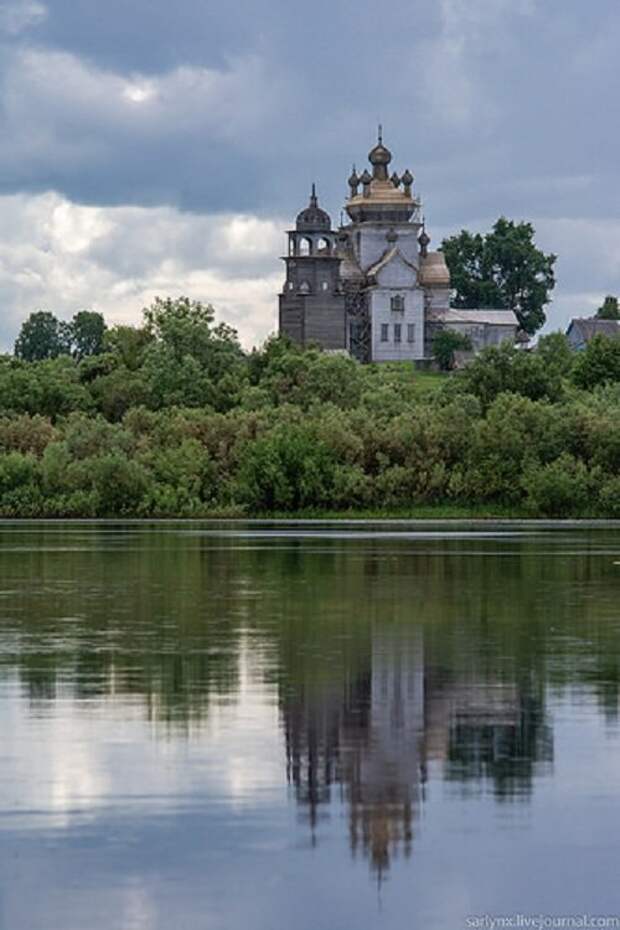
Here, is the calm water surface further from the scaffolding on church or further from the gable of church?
the scaffolding on church

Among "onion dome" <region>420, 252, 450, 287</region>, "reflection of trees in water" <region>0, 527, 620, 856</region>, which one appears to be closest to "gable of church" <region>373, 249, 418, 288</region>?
"onion dome" <region>420, 252, 450, 287</region>

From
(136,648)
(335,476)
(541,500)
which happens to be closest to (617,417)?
(541,500)

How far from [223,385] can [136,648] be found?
90.3 meters

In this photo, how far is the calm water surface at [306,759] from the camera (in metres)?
14.8

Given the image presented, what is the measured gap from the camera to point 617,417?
98562 mm

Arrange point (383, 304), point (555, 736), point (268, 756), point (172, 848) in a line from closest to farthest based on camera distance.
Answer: point (172, 848)
point (268, 756)
point (555, 736)
point (383, 304)

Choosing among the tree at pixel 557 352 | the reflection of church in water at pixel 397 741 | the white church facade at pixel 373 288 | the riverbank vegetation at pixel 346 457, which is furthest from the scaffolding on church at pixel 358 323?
the reflection of church in water at pixel 397 741

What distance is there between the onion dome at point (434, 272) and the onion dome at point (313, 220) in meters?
11.5

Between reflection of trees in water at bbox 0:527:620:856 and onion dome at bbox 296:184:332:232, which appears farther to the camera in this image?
onion dome at bbox 296:184:332:232

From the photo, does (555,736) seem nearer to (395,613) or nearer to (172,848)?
(172,848)

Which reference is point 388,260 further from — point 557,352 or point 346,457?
point 346,457

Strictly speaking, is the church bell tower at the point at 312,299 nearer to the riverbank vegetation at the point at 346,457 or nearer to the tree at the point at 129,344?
the tree at the point at 129,344

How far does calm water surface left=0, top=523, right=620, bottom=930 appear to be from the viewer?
14781mm

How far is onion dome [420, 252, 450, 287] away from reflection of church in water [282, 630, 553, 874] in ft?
552
